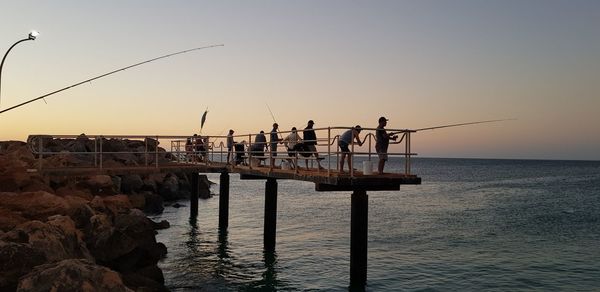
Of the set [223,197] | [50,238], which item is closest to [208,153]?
[223,197]

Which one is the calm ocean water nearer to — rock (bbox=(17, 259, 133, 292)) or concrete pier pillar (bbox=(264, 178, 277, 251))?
concrete pier pillar (bbox=(264, 178, 277, 251))

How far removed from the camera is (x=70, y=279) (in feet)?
29.1

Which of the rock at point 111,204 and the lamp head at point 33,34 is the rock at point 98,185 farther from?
the lamp head at point 33,34

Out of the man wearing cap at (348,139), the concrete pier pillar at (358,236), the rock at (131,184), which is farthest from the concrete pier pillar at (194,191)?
the man wearing cap at (348,139)

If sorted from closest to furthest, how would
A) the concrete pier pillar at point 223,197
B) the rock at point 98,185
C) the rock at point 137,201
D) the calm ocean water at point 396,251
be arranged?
the calm ocean water at point 396,251, the rock at point 98,185, the concrete pier pillar at point 223,197, the rock at point 137,201

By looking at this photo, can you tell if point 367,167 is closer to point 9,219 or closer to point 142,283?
point 142,283

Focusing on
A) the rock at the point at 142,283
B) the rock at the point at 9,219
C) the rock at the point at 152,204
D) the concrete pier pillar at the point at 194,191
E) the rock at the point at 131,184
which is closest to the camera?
the rock at the point at 142,283

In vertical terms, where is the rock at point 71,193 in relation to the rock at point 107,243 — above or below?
above

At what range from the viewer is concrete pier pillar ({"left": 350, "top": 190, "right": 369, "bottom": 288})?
16156 millimetres

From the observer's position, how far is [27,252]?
10648 millimetres

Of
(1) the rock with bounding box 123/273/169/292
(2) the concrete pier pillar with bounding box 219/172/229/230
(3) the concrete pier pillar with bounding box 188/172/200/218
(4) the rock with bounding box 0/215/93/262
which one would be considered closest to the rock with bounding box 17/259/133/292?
(4) the rock with bounding box 0/215/93/262

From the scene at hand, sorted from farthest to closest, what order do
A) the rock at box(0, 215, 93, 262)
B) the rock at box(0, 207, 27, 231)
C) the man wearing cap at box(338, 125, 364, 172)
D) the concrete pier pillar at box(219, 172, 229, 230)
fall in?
the concrete pier pillar at box(219, 172, 229, 230) < the man wearing cap at box(338, 125, 364, 172) < the rock at box(0, 207, 27, 231) < the rock at box(0, 215, 93, 262)

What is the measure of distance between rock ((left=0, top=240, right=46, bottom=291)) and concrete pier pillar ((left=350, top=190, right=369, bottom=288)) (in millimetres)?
8962

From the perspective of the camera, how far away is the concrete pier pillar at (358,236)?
16.2 m
